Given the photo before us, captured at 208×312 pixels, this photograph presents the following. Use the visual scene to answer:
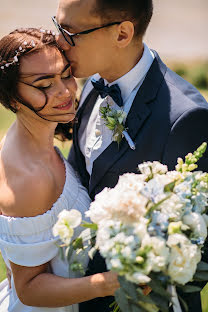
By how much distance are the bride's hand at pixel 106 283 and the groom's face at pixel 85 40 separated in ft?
4.84

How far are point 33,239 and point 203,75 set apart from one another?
33.2ft

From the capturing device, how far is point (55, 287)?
2.66 metres

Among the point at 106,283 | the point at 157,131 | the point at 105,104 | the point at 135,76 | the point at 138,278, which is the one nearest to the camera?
the point at 138,278

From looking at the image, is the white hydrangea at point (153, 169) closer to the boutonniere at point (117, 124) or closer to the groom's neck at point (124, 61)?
the boutonniere at point (117, 124)

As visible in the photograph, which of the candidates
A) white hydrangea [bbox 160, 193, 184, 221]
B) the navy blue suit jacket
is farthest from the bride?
white hydrangea [bbox 160, 193, 184, 221]

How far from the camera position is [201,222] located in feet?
7.04

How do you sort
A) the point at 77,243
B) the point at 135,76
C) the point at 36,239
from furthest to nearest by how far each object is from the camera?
the point at 135,76, the point at 36,239, the point at 77,243

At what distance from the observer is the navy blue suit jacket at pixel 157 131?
279cm

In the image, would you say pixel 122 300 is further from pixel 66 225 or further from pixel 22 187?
pixel 22 187

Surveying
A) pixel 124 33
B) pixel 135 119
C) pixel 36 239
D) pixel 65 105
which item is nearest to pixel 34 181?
pixel 36 239

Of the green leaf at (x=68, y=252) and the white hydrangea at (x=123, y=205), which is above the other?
the white hydrangea at (x=123, y=205)

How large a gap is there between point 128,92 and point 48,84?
2.11 ft

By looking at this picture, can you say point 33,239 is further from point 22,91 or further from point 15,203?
point 22,91

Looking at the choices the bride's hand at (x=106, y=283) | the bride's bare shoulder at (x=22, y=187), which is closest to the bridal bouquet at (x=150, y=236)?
the bride's hand at (x=106, y=283)
